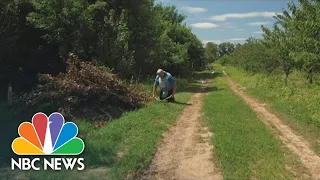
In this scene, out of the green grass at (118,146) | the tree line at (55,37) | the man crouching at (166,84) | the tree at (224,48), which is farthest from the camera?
the tree at (224,48)

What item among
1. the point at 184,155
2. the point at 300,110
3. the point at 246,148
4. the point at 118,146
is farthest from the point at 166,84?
the point at 184,155

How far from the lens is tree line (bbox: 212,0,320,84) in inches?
511

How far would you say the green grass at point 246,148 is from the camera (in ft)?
22.4

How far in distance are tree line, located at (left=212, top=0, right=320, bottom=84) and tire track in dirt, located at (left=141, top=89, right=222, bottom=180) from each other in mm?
Result: 5074

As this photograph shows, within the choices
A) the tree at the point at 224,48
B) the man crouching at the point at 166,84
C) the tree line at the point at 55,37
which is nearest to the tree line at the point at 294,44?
the man crouching at the point at 166,84

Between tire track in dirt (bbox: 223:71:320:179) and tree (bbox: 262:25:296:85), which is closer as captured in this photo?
tire track in dirt (bbox: 223:71:320:179)

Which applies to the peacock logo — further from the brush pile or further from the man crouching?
the man crouching

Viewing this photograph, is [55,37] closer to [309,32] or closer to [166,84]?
[166,84]

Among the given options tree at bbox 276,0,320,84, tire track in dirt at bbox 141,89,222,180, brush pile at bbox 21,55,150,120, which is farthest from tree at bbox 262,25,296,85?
tire track in dirt at bbox 141,89,222,180

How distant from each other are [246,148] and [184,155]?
4.68 feet

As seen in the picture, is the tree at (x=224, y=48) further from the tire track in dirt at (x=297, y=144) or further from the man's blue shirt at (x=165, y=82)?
the tire track in dirt at (x=297, y=144)

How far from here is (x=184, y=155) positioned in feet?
26.0

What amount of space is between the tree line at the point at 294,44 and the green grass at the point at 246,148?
3.23m

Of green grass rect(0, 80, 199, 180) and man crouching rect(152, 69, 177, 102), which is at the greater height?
man crouching rect(152, 69, 177, 102)
